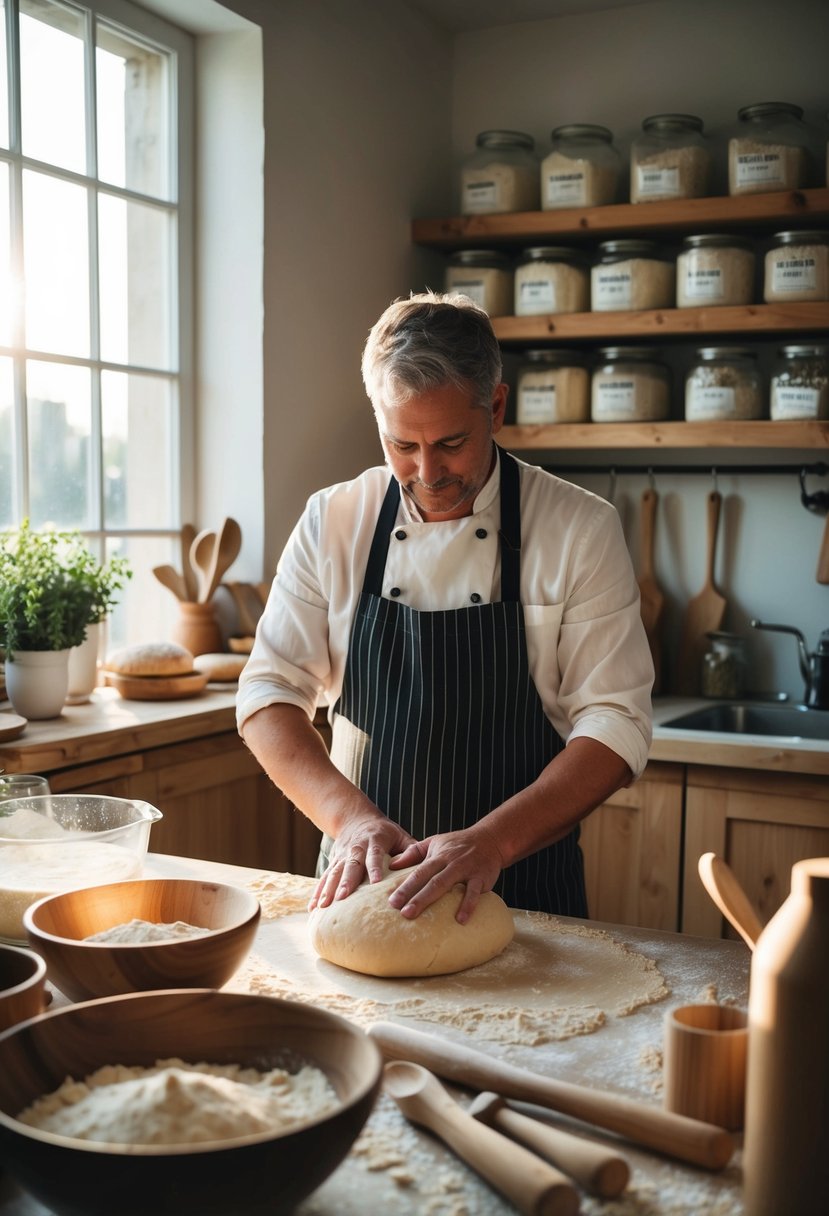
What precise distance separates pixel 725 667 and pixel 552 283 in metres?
1.13

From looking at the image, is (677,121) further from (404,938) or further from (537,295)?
(404,938)

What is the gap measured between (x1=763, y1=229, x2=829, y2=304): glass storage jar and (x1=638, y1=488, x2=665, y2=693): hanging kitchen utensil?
2.25ft

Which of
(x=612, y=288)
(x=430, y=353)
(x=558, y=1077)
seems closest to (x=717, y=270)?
(x=612, y=288)

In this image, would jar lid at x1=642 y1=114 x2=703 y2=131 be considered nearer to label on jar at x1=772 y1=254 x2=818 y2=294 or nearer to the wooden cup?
label on jar at x1=772 y1=254 x2=818 y2=294

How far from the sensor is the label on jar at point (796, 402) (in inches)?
113

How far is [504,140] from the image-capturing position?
3.19 meters

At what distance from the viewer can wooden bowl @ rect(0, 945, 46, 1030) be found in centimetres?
89

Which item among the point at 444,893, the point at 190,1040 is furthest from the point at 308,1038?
the point at 444,893

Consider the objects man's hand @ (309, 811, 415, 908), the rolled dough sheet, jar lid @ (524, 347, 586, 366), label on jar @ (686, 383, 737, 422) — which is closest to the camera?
the rolled dough sheet

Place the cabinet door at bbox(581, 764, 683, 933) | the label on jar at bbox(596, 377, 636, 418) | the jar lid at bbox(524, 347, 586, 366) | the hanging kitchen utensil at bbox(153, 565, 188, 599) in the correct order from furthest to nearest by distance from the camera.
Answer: the jar lid at bbox(524, 347, 586, 366), the label on jar at bbox(596, 377, 636, 418), the hanging kitchen utensil at bbox(153, 565, 188, 599), the cabinet door at bbox(581, 764, 683, 933)

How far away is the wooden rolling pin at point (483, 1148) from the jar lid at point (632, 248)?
2.49 m

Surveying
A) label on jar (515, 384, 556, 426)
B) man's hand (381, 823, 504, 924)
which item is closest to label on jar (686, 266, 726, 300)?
label on jar (515, 384, 556, 426)

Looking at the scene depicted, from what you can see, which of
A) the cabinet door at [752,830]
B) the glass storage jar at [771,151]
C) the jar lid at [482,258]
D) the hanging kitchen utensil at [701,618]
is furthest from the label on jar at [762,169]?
the cabinet door at [752,830]

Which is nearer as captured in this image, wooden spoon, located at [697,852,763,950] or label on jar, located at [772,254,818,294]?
wooden spoon, located at [697,852,763,950]
